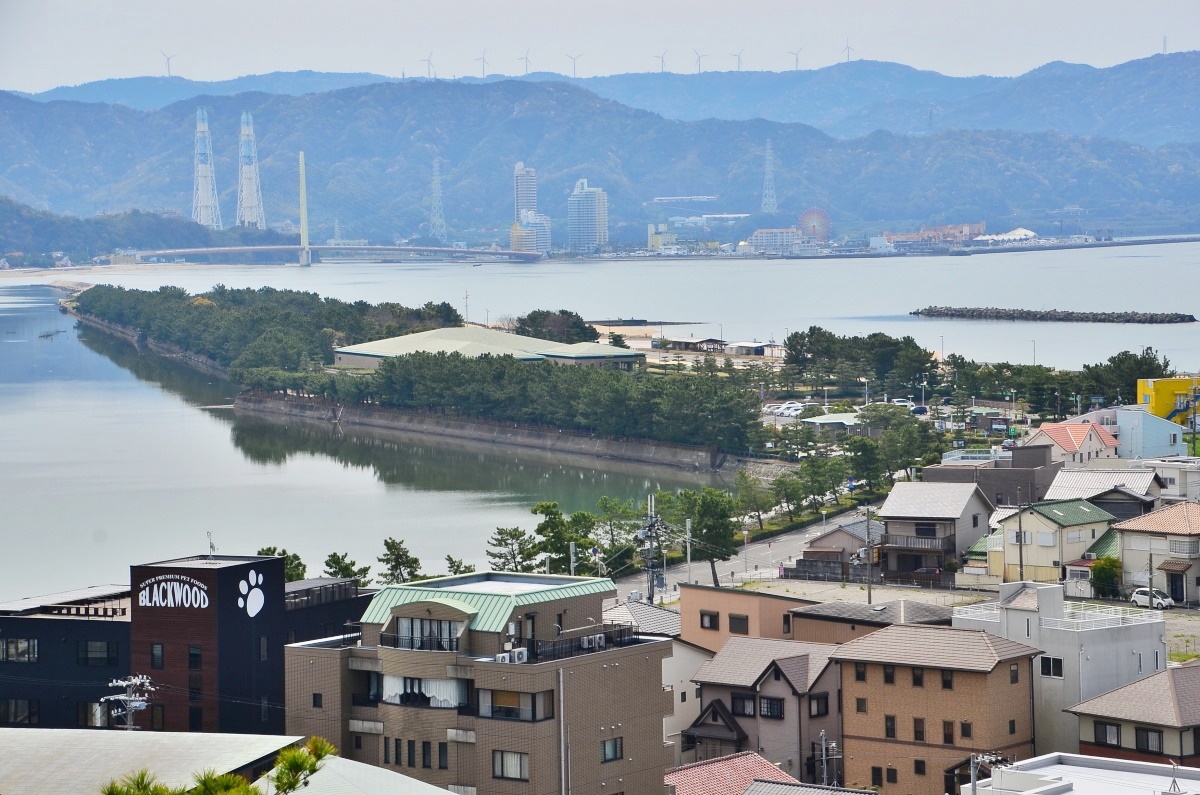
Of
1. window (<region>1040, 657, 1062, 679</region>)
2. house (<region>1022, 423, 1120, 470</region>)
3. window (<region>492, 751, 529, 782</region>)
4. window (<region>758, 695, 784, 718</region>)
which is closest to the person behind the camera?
window (<region>492, 751, 529, 782</region>)

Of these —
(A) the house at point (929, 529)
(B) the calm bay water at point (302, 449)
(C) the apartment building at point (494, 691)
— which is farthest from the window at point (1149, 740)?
(B) the calm bay water at point (302, 449)

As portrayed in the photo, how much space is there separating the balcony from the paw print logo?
18.7 feet

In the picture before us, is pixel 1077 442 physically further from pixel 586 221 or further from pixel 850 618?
pixel 586 221

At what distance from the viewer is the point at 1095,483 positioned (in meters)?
12.8

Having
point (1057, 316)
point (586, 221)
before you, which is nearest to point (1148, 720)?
point (1057, 316)

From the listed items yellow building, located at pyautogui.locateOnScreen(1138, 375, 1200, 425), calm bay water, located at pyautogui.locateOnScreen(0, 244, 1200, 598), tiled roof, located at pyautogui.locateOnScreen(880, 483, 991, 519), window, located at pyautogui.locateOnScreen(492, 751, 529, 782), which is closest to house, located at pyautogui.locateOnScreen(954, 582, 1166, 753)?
window, located at pyautogui.locateOnScreen(492, 751, 529, 782)

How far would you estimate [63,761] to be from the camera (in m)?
6.13

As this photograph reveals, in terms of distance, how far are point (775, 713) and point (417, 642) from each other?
73.1 inches

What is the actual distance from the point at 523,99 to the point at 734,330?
115794mm

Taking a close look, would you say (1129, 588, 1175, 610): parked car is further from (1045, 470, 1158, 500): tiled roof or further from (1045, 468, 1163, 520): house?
(1045, 470, 1158, 500): tiled roof

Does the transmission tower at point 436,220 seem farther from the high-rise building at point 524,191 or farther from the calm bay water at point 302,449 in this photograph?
the calm bay water at point 302,449

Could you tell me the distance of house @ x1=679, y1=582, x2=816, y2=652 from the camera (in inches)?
346

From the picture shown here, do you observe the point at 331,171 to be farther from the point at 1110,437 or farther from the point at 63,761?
the point at 63,761

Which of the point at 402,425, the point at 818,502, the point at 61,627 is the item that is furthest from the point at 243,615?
the point at 402,425
